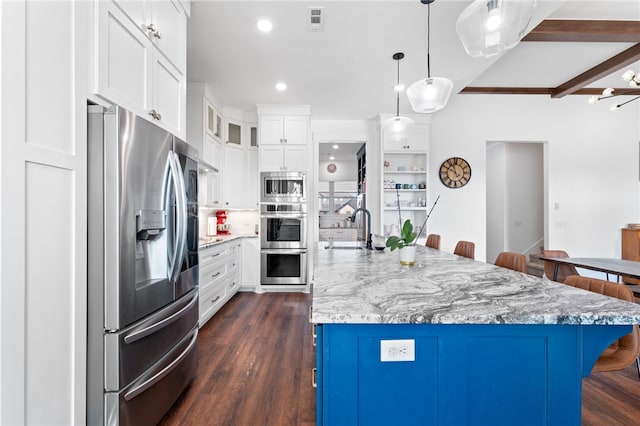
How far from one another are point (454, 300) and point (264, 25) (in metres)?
2.62

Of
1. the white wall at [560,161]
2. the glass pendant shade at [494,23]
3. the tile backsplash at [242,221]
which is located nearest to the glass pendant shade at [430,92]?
the glass pendant shade at [494,23]

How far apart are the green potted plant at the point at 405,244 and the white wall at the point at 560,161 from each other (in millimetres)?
3484

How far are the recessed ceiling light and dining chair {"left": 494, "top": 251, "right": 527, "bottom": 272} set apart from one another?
8.66 feet

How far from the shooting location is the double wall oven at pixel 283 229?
177 inches

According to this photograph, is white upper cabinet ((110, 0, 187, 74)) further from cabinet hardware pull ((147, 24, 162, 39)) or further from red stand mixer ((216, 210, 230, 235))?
red stand mixer ((216, 210, 230, 235))

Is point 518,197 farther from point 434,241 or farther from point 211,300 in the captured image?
point 211,300

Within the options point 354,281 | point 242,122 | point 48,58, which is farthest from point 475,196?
point 48,58

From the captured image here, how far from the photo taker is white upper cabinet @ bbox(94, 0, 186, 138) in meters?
1.38

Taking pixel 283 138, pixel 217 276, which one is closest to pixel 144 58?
pixel 217 276

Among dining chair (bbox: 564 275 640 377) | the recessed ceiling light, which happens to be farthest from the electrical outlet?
the recessed ceiling light

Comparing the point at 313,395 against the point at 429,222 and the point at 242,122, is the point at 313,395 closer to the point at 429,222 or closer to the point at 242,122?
the point at 429,222

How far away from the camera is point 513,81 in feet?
14.8

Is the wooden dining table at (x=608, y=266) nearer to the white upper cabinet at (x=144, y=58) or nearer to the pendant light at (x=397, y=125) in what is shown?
the pendant light at (x=397, y=125)

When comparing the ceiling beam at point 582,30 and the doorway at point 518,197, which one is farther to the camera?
the doorway at point 518,197
